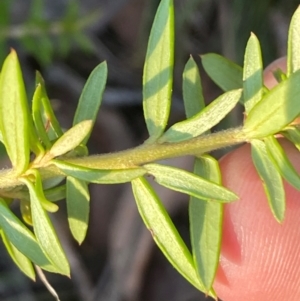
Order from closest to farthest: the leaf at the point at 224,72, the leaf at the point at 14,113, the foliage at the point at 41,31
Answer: the leaf at the point at 14,113
the leaf at the point at 224,72
the foliage at the point at 41,31

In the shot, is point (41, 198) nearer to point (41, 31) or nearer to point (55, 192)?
point (55, 192)

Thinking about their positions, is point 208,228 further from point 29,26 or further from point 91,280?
point 91,280

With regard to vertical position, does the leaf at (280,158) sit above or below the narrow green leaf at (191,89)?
below

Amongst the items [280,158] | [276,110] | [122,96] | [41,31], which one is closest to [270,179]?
[280,158]

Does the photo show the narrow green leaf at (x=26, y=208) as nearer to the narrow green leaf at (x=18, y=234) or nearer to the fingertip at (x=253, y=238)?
the narrow green leaf at (x=18, y=234)

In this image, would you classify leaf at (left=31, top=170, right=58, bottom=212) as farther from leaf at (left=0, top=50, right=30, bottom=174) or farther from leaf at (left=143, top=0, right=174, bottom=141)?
leaf at (left=143, top=0, right=174, bottom=141)

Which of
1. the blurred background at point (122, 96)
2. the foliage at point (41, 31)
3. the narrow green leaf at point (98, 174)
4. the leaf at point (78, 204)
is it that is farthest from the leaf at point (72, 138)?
the blurred background at point (122, 96)

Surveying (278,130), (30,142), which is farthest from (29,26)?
(278,130)

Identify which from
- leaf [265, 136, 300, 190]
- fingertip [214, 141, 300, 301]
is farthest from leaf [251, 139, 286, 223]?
fingertip [214, 141, 300, 301]
